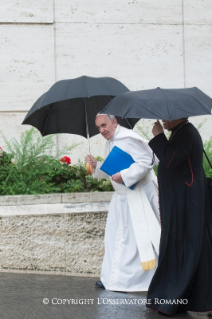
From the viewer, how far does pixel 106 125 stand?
5.72 meters

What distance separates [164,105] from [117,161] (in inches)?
48.9

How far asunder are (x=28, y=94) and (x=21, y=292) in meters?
3.99

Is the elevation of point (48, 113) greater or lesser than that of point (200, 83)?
lesser

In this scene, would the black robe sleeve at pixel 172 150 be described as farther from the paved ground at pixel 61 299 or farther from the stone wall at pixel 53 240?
the stone wall at pixel 53 240

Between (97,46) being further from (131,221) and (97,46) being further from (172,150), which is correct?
(172,150)

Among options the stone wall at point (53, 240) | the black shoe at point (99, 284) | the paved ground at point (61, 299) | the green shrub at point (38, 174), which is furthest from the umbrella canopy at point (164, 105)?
the green shrub at point (38, 174)

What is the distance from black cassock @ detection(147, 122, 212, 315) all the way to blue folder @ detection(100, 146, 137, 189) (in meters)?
0.76

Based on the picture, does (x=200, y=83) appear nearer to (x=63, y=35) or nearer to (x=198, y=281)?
(x=63, y=35)

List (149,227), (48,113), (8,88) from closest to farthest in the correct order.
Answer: (149,227)
(48,113)
(8,88)

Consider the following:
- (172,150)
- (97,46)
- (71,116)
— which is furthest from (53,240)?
(97,46)

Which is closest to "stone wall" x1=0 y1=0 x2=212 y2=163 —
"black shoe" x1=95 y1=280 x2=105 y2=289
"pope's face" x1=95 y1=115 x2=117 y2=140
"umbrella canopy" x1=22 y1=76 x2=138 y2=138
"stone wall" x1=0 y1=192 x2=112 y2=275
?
"stone wall" x1=0 y1=192 x2=112 y2=275

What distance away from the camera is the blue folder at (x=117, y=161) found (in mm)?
5617

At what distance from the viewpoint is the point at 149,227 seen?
5.54 m

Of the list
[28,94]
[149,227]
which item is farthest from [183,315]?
[28,94]
